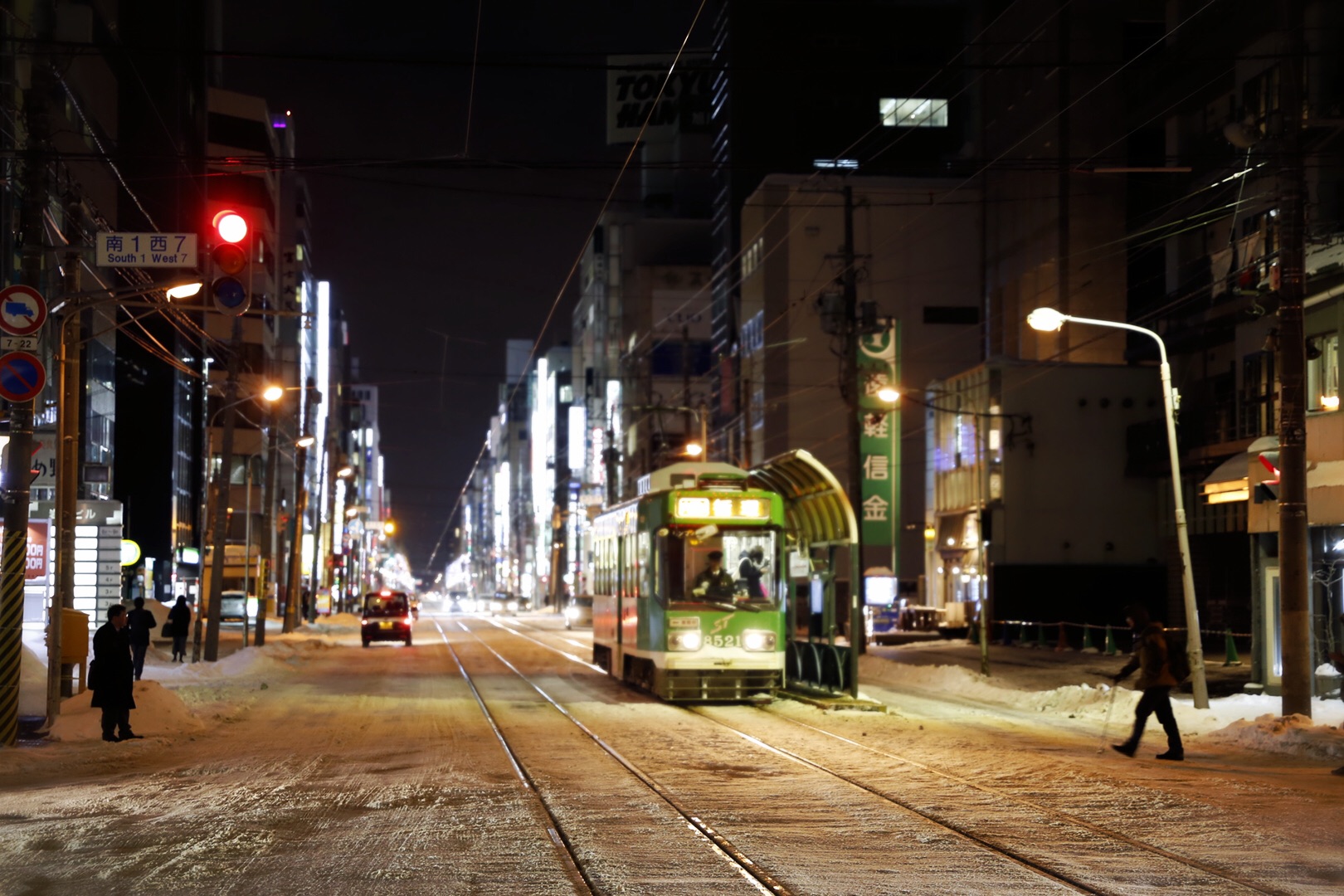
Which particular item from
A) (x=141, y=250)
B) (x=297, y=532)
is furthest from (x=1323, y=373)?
(x=297, y=532)

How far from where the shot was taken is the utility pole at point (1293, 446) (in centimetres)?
1938

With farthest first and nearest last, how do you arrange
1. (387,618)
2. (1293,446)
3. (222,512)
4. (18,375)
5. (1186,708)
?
(387,618) < (222,512) < (1186,708) < (1293,446) < (18,375)

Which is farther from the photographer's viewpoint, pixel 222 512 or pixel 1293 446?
pixel 222 512

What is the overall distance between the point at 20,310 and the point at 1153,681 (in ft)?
44.8

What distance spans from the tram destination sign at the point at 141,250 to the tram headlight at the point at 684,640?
9.64 m

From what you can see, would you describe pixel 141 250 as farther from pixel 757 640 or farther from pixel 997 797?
pixel 997 797

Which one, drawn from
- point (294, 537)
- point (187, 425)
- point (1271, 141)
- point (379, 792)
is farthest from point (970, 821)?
point (187, 425)

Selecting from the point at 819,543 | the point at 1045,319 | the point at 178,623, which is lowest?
the point at 178,623

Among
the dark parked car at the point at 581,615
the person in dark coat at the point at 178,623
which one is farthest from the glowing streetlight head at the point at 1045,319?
the dark parked car at the point at 581,615

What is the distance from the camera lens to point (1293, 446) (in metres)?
19.6

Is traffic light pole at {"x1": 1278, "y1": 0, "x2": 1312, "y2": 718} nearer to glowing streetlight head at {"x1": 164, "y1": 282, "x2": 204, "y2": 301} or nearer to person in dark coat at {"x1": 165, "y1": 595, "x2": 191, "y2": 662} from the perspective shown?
glowing streetlight head at {"x1": 164, "y1": 282, "x2": 204, "y2": 301}

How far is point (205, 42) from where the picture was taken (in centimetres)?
7206

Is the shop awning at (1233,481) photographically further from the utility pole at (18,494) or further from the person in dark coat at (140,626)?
the person in dark coat at (140,626)

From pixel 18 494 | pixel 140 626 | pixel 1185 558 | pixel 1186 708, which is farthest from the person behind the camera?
pixel 140 626
